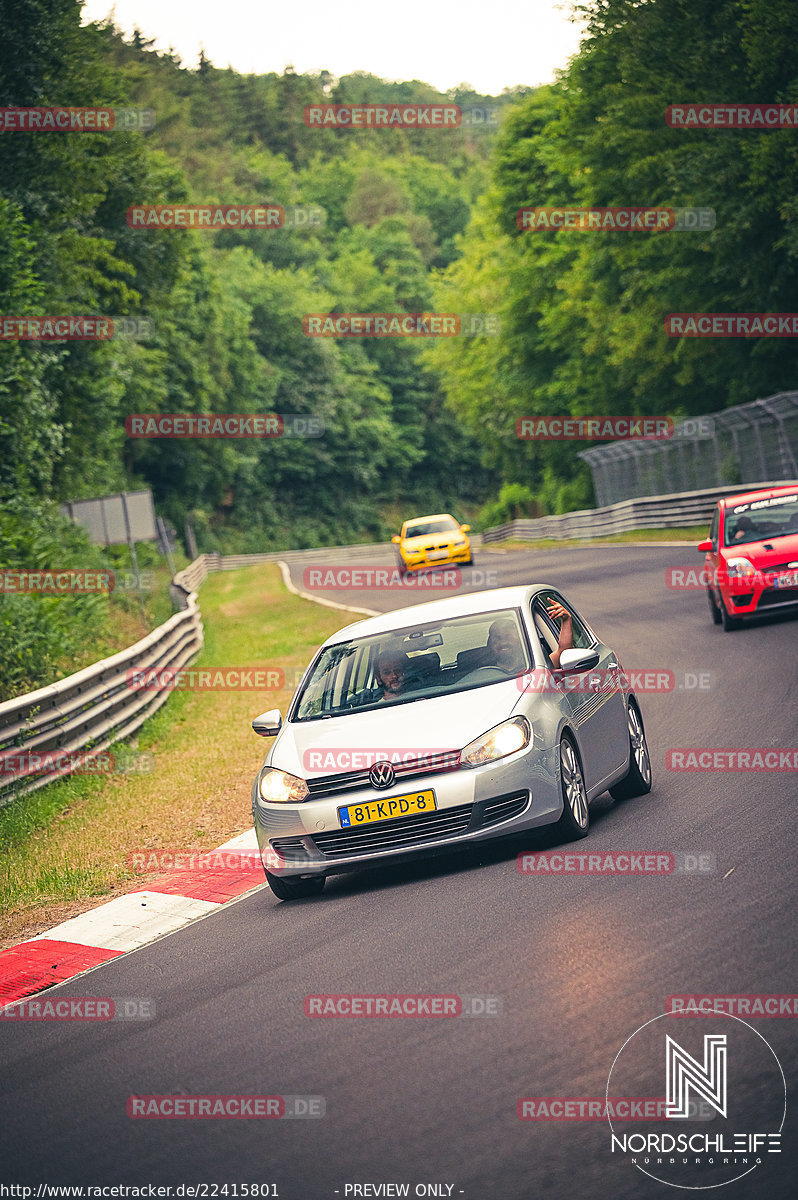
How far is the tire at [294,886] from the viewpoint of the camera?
26.6 ft

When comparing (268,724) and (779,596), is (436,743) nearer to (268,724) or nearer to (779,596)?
(268,724)

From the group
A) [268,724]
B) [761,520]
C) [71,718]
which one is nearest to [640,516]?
[761,520]

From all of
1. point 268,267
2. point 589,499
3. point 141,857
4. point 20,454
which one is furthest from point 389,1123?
point 268,267

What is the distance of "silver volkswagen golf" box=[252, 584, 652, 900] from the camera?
7688mm

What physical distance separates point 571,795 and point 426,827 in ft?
3.08

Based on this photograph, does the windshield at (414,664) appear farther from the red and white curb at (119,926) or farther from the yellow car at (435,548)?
the yellow car at (435,548)

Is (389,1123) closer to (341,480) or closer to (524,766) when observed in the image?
(524,766)

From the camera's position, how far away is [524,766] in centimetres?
768

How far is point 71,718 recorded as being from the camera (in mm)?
14055

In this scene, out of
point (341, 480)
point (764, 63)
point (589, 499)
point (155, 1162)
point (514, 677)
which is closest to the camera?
point (155, 1162)

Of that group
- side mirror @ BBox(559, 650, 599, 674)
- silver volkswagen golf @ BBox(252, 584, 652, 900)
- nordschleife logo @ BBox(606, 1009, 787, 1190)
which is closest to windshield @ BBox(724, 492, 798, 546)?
silver volkswagen golf @ BBox(252, 584, 652, 900)

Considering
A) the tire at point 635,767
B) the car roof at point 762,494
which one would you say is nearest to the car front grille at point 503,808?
the tire at point 635,767

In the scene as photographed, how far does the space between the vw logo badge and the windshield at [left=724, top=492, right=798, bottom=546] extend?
10572 millimetres

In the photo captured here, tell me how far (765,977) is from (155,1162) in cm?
235
